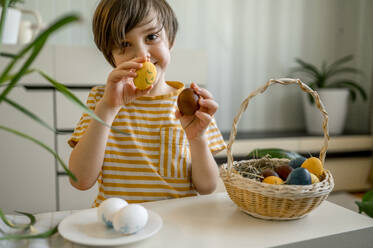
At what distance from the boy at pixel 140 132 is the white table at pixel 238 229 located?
0.71 ft

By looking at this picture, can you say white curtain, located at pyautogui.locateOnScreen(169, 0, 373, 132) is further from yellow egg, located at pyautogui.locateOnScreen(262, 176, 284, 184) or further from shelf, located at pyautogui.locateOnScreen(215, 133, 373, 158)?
yellow egg, located at pyautogui.locateOnScreen(262, 176, 284, 184)

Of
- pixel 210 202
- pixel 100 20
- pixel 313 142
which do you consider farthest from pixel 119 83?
pixel 313 142

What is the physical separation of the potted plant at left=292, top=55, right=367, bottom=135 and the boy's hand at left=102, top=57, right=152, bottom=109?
7.10 ft

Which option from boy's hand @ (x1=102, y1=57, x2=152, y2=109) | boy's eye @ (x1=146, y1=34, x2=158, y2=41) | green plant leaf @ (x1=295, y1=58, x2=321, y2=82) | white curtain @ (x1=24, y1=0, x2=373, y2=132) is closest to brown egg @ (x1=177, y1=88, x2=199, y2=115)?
boy's hand @ (x1=102, y1=57, x2=152, y2=109)

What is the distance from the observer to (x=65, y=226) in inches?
23.5

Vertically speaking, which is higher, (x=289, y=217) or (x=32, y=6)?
(x=32, y=6)

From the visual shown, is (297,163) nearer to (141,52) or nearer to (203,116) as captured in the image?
(203,116)

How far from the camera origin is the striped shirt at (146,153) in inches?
39.4

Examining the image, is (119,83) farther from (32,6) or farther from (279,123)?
(279,123)

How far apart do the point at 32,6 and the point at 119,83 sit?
1844 millimetres

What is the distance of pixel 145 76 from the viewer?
2.86ft

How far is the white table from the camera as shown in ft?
1.91

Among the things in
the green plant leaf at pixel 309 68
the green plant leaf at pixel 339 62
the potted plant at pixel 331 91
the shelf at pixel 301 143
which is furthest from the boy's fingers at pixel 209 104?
the green plant leaf at pixel 339 62

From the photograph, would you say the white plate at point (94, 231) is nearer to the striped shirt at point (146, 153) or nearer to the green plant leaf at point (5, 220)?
the green plant leaf at point (5, 220)
